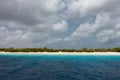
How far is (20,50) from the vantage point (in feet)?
554

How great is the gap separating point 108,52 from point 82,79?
438 ft

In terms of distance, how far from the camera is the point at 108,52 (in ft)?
514

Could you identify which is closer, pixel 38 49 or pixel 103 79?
pixel 103 79

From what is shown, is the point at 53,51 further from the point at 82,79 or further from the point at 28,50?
the point at 82,79

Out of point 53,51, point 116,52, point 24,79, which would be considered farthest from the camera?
point 53,51

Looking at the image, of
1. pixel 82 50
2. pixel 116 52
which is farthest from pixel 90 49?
pixel 116 52

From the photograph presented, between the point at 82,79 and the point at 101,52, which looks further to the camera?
the point at 101,52

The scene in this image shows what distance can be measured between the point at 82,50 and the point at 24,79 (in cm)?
13913

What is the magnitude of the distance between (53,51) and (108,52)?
148 ft

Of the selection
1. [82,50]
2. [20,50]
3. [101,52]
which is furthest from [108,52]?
[20,50]

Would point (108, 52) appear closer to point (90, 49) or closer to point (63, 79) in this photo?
point (90, 49)

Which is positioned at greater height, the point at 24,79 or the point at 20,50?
the point at 20,50

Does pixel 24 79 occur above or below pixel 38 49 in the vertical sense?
below

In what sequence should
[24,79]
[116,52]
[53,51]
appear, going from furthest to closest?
[53,51] → [116,52] → [24,79]
